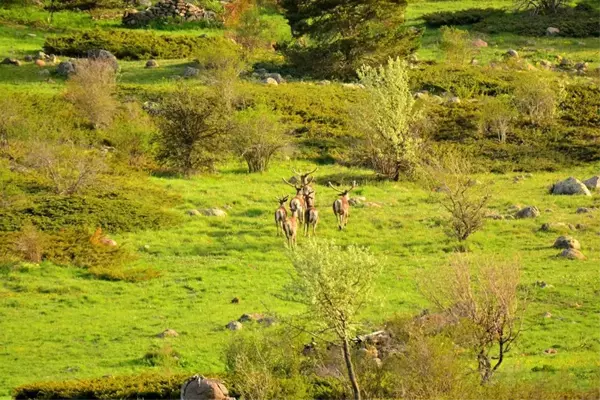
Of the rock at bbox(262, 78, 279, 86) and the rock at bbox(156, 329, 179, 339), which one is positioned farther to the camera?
the rock at bbox(262, 78, 279, 86)

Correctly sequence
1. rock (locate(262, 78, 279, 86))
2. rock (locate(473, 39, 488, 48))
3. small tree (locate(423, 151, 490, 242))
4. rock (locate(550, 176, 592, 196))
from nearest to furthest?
small tree (locate(423, 151, 490, 242)) < rock (locate(550, 176, 592, 196)) < rock (locate(262, 78, 279, 86)) < rock (locate(473, 39, 488, 48))

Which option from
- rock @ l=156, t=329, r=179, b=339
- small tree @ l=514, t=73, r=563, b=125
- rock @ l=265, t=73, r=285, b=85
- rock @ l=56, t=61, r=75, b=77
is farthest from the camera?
rock @ l=265, t=73, r=285, b=85

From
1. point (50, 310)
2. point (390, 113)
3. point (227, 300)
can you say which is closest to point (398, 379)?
point (227, 300)

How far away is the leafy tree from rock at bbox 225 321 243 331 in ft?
120

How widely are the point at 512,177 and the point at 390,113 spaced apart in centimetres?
592

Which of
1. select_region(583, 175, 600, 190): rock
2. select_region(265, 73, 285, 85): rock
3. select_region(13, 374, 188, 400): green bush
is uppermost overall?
select_region(13, 374, 188, 400): green bush

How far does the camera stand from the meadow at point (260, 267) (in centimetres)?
3095

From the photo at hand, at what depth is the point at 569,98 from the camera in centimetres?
6450

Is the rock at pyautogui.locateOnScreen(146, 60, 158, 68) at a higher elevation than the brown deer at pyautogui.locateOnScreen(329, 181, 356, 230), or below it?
below

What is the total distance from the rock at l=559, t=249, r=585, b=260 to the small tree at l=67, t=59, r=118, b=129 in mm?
24019

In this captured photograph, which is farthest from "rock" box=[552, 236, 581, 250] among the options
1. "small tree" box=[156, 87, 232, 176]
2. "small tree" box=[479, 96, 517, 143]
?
"small tree" box=[479, 96, 517, 143]

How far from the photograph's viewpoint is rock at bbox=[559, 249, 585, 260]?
127 feet

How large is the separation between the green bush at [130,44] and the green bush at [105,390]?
4204 cm

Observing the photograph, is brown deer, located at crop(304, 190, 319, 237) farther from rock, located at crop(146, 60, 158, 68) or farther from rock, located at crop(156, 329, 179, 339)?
rock, located at crop(146, 60, 158, 68)
